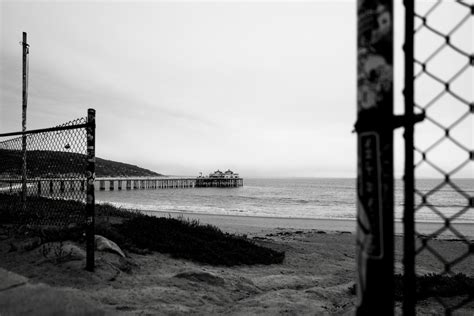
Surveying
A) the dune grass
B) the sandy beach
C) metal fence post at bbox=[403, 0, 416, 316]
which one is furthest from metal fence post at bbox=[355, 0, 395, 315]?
the dune grass

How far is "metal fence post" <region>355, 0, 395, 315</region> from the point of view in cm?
125

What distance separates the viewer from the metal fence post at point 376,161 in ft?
4.09

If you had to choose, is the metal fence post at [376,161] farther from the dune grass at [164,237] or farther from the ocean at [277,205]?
the dune grass at [164,237]

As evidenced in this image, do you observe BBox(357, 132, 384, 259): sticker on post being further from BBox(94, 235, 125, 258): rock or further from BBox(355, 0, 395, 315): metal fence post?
BBox(94, 235, 125, 258): rock

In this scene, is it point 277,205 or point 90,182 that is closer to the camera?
point 90,182

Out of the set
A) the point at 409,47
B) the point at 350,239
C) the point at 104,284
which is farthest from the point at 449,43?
the point at 350,239

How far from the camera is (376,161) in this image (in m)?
1.26

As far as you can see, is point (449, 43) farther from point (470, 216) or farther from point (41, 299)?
point (470, 216)

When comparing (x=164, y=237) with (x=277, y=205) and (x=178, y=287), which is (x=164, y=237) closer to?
(x=178, y=287)

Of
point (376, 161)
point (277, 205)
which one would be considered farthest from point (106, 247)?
point (277, 205)

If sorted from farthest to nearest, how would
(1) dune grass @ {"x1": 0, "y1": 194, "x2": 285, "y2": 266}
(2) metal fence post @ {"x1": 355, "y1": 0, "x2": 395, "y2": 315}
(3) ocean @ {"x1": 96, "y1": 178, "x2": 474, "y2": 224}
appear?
(3) ocean @ {"x1": 96, "y1": 178, "x2": 474, "y2": 224}
(1) dune grass @ {"x1": 0, "y1": 194, "x2": 285, "y2": 266}
(2) metal fence post @ {"x1": 355, "y1": 0, "x2": 395, "y2": 315}

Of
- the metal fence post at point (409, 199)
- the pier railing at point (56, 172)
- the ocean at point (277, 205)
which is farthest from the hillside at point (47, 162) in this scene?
the ocean at point (277, 205)

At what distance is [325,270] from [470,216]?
25.7 meters

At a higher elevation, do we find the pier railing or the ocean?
the pier railing
